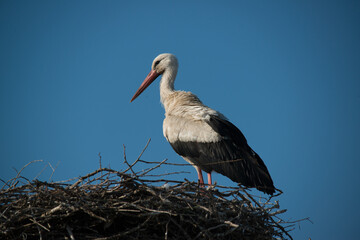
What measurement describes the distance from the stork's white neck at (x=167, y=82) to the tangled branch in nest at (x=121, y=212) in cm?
324

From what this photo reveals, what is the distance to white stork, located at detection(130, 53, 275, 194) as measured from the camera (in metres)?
5.23

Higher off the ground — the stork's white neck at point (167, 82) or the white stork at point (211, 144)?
the stork's white neck at point (167, 82)

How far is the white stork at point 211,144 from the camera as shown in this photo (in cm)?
523

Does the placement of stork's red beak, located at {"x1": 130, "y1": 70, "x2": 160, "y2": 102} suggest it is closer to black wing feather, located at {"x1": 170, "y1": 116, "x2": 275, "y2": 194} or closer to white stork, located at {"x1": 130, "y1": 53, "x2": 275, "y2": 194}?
white stork, located at {"x1": 130, "y1": 53, "x2": 275, "y2": 194}

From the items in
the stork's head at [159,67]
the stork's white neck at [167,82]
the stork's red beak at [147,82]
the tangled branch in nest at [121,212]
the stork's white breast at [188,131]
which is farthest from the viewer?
the stork's red beak at [147,82]

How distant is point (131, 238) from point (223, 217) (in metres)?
0.75

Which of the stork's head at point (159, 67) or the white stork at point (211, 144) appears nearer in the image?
the white stork at point (211, 144)

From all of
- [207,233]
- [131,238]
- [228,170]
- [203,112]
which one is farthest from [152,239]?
[203,112]

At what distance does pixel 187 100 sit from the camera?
6250 mm

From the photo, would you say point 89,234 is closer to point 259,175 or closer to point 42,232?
point 42,232

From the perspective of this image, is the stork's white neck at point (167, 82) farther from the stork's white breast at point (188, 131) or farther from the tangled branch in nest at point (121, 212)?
the tangled branch in nest at point (121, 212)

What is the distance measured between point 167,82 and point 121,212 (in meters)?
→ 3.85

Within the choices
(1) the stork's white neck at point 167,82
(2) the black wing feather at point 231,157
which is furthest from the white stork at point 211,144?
(1) the stork's white neck at point 167,82

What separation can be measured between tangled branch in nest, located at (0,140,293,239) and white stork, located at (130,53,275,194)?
139 centimetres
